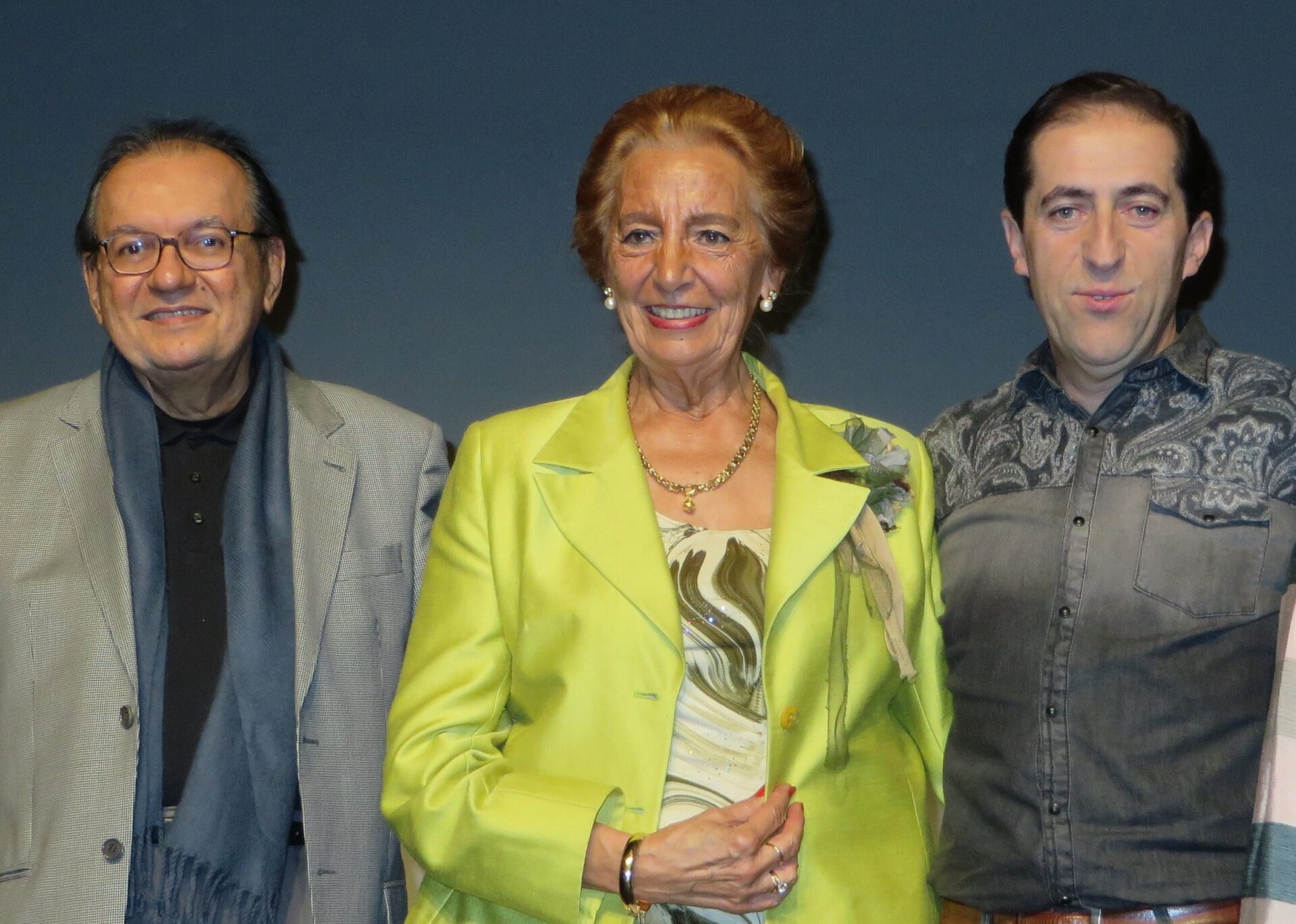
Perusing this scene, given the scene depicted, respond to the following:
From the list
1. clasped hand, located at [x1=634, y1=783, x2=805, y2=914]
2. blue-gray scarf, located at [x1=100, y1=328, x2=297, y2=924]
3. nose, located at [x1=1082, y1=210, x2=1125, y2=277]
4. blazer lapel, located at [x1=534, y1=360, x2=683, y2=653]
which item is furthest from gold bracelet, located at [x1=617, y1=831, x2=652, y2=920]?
nose, located at [x1=1082, y1=210, x2=1125, y2=277]

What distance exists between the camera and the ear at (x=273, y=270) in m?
2.64

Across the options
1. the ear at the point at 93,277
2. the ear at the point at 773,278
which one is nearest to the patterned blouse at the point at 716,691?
the ear at the point at 773,278

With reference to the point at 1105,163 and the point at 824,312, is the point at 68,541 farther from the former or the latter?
the point at 1105,163

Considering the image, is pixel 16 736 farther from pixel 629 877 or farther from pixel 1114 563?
pixel 1114 563

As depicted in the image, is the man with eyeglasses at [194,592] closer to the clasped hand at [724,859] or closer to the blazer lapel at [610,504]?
the blazer lapel at [610,504]

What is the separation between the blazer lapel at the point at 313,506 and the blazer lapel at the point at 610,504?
468mm

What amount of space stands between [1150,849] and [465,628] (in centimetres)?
97

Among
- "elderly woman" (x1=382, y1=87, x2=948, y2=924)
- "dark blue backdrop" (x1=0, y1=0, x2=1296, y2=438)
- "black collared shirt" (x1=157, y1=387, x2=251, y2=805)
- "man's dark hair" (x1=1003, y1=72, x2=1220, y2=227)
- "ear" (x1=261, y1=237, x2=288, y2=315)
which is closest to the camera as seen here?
"elderly woman" (x1=382, y1=87, x2=948, y2=924)

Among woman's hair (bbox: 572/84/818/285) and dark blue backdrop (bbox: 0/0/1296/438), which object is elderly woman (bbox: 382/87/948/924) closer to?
woman's hair (bbox: 572/84/818/285)

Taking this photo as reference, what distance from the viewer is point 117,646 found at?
233cm

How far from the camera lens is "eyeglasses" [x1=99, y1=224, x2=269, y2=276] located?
2490mm

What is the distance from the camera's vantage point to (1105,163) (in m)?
2.14

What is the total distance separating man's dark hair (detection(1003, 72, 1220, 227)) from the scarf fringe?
1.61 m

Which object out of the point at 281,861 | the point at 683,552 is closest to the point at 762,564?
the point at 683,552
